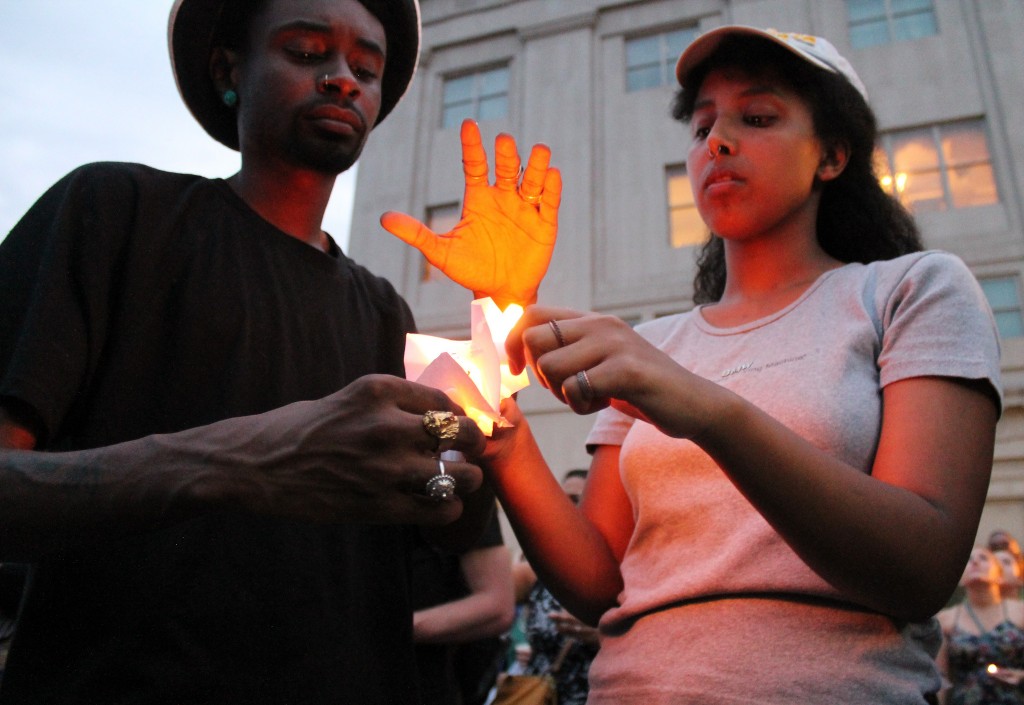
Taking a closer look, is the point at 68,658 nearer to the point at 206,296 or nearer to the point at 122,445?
the point at 122,445

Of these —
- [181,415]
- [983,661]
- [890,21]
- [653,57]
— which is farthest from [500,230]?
[890,21]

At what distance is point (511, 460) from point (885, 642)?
0.79m

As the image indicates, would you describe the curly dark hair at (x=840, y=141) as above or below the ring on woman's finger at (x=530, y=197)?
above

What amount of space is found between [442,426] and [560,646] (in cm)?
346

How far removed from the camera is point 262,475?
3.52 feet

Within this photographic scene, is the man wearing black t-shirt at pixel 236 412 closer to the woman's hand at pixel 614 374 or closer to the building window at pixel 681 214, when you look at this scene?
the woman's hand at pixel 614 374

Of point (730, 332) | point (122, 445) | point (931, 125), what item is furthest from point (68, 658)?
point (931, 125)

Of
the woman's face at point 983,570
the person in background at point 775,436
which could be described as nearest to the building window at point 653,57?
the woman's face at point 983,570

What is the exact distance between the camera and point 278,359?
5.19ft

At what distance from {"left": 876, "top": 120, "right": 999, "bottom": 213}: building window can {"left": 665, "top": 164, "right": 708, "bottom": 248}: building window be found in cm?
317

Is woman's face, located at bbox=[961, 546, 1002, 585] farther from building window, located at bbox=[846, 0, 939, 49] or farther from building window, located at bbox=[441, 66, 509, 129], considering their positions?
building window, located at bbox=[441, 66, 509, 129]

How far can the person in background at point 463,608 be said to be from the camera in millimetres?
2844

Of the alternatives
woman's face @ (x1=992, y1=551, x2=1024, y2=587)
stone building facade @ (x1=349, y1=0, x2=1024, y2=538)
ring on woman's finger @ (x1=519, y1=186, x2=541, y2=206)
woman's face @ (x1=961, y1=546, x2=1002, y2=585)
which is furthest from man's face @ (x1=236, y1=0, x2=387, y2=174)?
stone building facade @ (x1=349, y1=0, x2=1024, y2=538)

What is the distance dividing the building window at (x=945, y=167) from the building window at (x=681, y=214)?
3.17 metres
